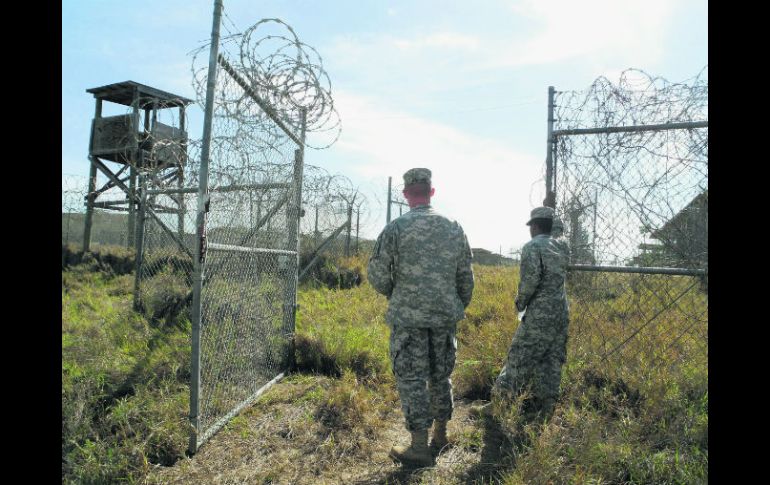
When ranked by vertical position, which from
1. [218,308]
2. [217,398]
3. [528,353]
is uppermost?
[218,308]

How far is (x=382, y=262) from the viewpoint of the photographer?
3.04 m

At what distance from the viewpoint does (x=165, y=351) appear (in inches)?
167

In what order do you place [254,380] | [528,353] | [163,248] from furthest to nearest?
[163,248]
[254,380]
[528,353]

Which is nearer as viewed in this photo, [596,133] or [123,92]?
[596,133]

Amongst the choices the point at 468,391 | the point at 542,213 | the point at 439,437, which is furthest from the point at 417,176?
the point at 468,391

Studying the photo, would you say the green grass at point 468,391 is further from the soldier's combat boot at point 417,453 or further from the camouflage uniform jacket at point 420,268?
the camouflage uniform jacket at point 420,268

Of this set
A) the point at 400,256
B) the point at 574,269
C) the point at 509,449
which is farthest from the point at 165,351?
the point at 574,269

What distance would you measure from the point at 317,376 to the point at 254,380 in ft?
2.32

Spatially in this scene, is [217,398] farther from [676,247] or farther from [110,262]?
[110,262]

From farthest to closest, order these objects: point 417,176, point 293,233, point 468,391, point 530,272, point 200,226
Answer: point 293,233, point 468,391, point 530,272, point 417,176, point 200,226

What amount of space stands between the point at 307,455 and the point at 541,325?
190 cm

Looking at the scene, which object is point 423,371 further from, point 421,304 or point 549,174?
point 549,174

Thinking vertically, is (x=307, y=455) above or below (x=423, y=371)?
below

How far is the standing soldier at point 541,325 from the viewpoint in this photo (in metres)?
3.37
